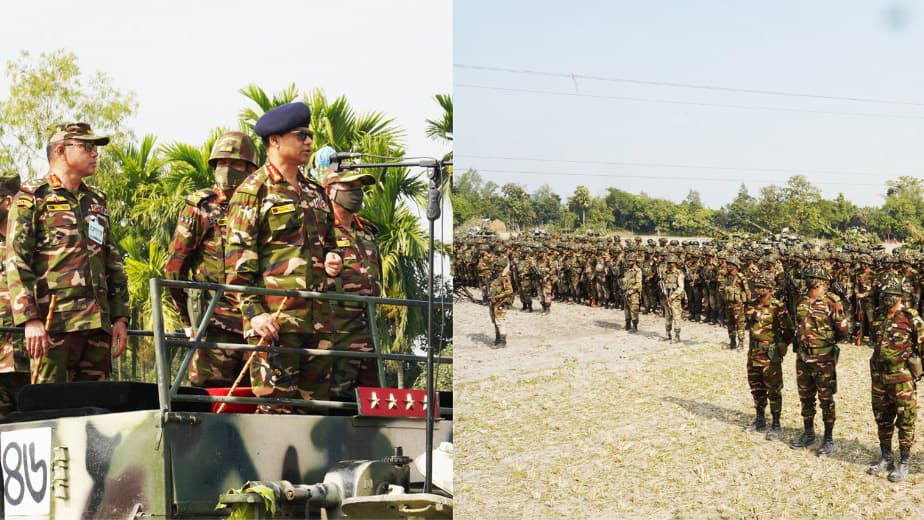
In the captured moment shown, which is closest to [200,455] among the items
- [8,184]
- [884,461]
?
[884,461]

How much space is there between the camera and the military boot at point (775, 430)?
17.6ft

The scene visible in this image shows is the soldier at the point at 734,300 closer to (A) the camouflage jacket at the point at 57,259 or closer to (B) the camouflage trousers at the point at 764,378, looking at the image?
(B) the camouflage trousers at the point at 764,378

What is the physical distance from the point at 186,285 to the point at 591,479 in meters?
2.07

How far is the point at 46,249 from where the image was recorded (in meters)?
7.10

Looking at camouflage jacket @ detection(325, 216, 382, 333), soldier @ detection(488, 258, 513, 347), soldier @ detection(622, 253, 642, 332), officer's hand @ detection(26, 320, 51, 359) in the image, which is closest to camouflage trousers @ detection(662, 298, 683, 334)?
soldier @ detection(622, 253, 642, 332)

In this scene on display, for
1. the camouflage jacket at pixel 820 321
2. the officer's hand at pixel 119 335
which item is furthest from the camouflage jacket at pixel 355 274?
the camouflage jacket at pixel 820 321

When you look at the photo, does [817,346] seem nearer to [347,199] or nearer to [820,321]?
[820,321]

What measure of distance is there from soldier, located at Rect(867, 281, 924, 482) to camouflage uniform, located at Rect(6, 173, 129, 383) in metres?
4.10

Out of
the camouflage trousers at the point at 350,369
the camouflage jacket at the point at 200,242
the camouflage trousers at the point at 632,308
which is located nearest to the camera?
the camouflage trousers at the point at 632,308

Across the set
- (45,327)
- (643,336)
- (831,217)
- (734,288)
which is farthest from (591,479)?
(45,327)

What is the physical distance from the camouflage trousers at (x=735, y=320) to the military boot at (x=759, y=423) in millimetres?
344

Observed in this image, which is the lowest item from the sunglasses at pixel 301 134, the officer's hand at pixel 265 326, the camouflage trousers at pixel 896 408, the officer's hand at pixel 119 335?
the camouflage trousers at pixel 896 408

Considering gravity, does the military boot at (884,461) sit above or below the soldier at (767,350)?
below

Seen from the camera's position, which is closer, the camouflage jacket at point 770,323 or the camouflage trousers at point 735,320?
the camouflage trousers at point 735,320
